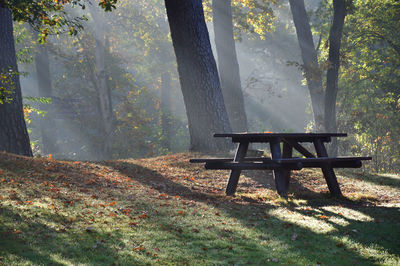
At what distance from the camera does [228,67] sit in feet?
58.7

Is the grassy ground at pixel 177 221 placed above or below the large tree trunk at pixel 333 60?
below

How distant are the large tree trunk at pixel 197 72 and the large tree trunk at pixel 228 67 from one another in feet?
19.3

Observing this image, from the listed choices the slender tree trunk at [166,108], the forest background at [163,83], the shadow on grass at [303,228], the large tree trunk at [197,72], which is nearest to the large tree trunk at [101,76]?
the forest background at [163,83]

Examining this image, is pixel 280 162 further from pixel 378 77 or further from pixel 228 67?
pixel 378 77

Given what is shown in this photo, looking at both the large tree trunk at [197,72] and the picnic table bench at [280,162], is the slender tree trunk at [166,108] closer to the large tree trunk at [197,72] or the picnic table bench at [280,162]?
the large tree trunk at [197,72]

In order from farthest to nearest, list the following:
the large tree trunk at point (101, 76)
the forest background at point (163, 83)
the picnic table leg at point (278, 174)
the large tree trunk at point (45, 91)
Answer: the large tree trunk at point (45, 91), the large tree trunk at point (101, 76), the forest background at point (163, 83), the picnic table leg at point (278, 174)

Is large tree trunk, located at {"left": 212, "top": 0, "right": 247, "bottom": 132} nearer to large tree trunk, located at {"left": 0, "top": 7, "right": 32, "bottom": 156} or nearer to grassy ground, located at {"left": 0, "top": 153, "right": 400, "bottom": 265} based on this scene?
large tree trunk, located at {"left": 0, "top": 7, "right": 32, "bottom": 156}

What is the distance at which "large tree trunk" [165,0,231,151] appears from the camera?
1127 centimetres

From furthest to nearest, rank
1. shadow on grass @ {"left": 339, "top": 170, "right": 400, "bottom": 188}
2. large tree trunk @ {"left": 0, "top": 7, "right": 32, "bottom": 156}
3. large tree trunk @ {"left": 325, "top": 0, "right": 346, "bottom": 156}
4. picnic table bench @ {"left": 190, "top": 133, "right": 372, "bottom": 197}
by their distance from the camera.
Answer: large tree trunk @ {"left": 325, "top": 0, "right": 346, "bottom": 156} → large tree trunk @ {"left": 0, "top": 7, "right": 32, "bottom": 156} → shadow on grass @ {"left": 339, "top": 170, "right": 400, "bottom": 188} → picnic table bench @ {"left": 190, "top": 133, "right": 372, "bottom": 197}

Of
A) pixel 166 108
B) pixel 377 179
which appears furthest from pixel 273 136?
pixel 166 108

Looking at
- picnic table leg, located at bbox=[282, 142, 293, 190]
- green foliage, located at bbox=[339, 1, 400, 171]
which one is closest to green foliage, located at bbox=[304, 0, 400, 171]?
green foliage, located at bbox=[339, 1, 400, 171]

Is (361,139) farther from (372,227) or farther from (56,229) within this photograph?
(56,229)

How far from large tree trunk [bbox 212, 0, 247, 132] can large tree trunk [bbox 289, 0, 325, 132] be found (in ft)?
11.9

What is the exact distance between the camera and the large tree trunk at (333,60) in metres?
16.6
